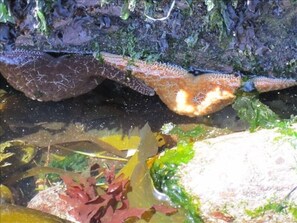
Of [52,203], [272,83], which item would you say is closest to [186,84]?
[272,83]

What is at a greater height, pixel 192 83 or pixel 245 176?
pixel 192 83

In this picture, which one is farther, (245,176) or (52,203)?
(52,203)

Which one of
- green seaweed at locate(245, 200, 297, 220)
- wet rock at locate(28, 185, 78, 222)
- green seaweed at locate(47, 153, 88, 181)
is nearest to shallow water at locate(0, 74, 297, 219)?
green seaweed at locate(47, 153, 88, 181)

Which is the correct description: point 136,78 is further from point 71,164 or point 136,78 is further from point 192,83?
point 71,164

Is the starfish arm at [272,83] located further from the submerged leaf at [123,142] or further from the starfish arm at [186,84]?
the submerged leaf at [123,142]

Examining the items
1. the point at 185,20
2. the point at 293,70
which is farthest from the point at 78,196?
the point at 293,70

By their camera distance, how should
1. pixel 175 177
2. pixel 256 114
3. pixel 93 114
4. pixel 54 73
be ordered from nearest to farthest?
pixel 175 177 < pixel 256 114 < pixel 54 73 < pixel 93 114

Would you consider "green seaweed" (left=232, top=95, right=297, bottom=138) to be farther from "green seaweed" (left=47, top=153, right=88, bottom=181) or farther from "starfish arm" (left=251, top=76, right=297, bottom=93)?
"green seaweed" (left=47, top=153, right=88, bottom=181)
